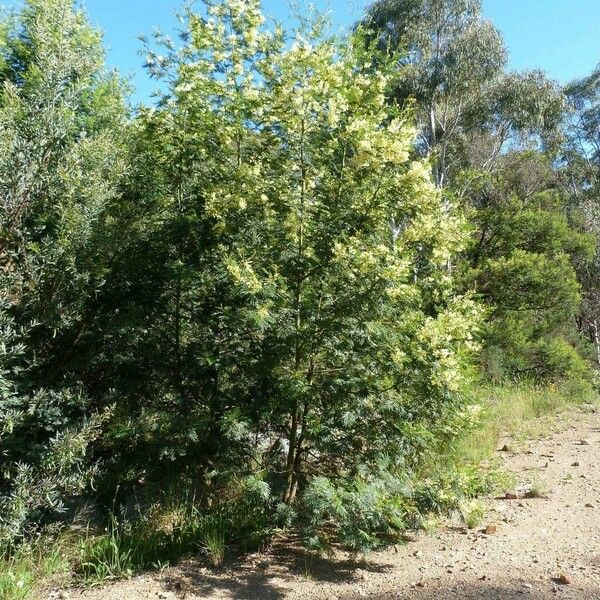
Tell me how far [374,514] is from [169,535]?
1.50 metres

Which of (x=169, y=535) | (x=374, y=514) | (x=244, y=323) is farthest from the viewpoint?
(x=169, y=535)

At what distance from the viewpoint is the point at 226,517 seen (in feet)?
13.6

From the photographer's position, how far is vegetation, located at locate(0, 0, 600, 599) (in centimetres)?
362

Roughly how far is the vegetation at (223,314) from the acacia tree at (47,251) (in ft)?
0.06

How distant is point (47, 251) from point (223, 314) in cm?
112

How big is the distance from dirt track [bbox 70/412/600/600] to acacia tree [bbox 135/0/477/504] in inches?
22.7

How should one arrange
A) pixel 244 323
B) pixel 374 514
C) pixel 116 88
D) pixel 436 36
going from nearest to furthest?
pixel 374 514, pixel 244 323, pixel 116 88, pixel 436 36

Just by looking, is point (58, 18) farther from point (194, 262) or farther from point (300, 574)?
point (300, 574)

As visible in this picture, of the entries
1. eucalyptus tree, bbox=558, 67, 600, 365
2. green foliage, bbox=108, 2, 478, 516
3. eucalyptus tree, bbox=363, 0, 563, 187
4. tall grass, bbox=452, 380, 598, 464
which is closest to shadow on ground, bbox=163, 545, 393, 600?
green foliage, bbox=108, 2, 478, 516

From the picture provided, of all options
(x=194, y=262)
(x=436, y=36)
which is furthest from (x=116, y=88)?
(x=436, y=36)

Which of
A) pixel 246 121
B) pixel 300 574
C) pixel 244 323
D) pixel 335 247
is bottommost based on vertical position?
pixel 300 574

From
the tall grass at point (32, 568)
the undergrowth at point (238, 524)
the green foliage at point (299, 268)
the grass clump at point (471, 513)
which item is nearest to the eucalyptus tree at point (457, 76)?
the green foliage at point (299, 268)

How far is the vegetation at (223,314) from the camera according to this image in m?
3.62

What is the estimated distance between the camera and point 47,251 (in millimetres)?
3664
